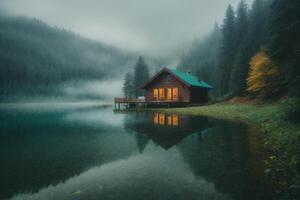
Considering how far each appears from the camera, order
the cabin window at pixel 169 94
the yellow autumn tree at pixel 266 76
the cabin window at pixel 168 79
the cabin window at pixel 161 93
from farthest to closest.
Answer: the cabin window at pixel 161 93 → the cabin window at pixel 169 94 → the cabin window at pixel 168 79 → the yellow autumn tree at pixel 266 76

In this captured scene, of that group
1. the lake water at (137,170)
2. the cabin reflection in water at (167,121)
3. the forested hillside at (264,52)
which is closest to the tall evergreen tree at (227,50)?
the forested hillside at (264,52)

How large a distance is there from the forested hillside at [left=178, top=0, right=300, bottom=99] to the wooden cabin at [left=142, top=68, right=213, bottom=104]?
6.00 m

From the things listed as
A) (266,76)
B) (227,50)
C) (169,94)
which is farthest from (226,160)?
(227,50)

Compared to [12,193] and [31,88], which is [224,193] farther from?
[31,88]

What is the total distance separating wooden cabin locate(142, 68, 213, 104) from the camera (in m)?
29.9

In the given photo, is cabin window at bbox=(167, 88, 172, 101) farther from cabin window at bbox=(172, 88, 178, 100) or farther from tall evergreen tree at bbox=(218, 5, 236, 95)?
tall evergreen tree at bbox=(218, 5, 236, 95)

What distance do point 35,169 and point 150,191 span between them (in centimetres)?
437

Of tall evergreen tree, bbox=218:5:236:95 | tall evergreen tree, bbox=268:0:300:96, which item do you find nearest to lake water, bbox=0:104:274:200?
tall evergreen tree, bbox=268:0:300:96

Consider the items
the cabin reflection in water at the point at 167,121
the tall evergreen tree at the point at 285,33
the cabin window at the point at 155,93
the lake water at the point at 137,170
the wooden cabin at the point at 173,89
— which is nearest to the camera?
the lake water at the point at 137,170

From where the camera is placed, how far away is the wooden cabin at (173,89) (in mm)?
29906

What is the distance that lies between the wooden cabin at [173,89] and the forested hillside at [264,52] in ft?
19.7

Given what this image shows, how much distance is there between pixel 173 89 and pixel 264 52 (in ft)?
49.7

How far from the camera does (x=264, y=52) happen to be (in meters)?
19.9

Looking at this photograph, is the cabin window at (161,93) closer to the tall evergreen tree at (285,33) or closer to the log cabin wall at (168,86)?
the log cabin wall at (168,86)
